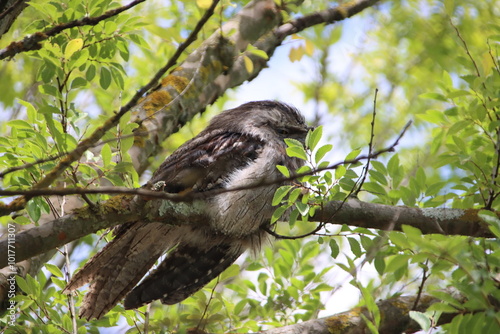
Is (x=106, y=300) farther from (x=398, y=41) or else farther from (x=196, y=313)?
(x=398, y=41)

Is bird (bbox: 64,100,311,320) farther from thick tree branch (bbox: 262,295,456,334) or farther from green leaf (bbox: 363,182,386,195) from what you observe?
thick tree branch (bbox: 262,295,456,334)

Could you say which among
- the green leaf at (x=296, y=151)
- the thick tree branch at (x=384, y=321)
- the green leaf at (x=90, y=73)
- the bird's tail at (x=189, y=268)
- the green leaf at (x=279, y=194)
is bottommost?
the thick tree branch at (x=384, y=321)

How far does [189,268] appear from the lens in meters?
3.77

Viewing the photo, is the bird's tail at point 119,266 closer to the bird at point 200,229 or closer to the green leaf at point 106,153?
the bird at point 200,229

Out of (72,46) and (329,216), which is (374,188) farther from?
(72,46)

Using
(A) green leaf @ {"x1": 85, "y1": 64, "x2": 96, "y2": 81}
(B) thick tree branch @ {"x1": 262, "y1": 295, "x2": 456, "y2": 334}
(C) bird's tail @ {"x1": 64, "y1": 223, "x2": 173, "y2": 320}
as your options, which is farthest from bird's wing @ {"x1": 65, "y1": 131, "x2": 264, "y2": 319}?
(B) thick tree branch @ {"x1": 262, "y1": 295, "x2": 456, "y2": 334}

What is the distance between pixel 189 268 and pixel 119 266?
53 cm

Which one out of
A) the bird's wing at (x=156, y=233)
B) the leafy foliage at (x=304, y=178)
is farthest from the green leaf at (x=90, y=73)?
→ the bird's wing at (x=156, y=233)

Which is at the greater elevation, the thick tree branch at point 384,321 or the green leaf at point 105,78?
the green leaf at point 105,78

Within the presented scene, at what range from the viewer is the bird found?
3.25 metres

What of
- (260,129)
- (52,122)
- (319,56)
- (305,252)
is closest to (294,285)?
(305,252)

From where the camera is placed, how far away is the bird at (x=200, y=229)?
10.7 feet

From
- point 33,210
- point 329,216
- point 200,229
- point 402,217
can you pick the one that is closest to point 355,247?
point 329,216

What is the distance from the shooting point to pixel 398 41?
589cm
